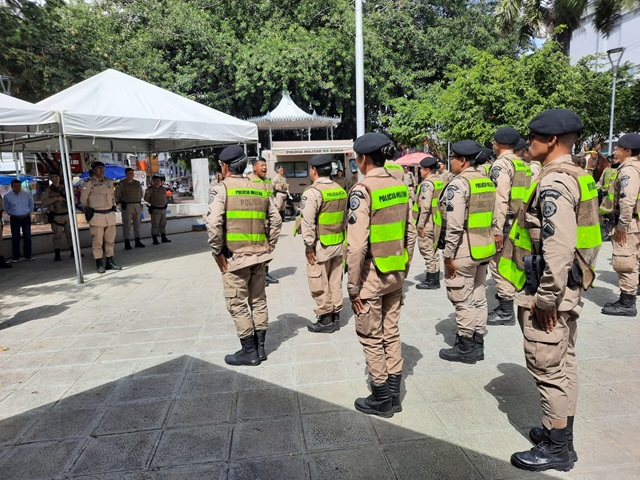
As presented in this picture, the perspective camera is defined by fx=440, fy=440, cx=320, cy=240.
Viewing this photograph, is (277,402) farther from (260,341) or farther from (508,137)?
(508,137)

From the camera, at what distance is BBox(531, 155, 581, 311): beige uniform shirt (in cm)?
229

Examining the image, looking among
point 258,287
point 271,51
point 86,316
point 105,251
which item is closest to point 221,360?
point 258,287

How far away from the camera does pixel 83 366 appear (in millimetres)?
4172

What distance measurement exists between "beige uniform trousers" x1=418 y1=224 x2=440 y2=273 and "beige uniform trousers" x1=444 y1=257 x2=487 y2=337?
8.45ft

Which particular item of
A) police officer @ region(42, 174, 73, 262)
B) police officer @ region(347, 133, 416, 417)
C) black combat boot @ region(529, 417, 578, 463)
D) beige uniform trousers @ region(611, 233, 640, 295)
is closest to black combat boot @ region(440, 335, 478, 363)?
police officer @ region(347, 133, 416, 417)

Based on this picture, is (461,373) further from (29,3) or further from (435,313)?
Result: (29,3)

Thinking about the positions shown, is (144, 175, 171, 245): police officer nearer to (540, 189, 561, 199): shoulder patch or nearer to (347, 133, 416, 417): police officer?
(347, 133, 416, 417): police officer

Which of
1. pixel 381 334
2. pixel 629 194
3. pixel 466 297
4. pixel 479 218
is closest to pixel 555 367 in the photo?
pixel 381 334

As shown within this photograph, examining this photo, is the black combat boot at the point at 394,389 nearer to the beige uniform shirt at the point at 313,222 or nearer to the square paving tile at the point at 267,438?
the square paving tile at the point at 267,438

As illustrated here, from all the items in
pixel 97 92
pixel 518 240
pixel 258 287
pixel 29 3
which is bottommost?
pixel 258 287

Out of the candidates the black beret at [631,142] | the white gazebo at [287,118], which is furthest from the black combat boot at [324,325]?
the white gazebo at [287,118]

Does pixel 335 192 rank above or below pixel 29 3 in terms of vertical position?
below

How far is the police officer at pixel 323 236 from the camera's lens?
4.70m

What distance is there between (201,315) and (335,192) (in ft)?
7.81
